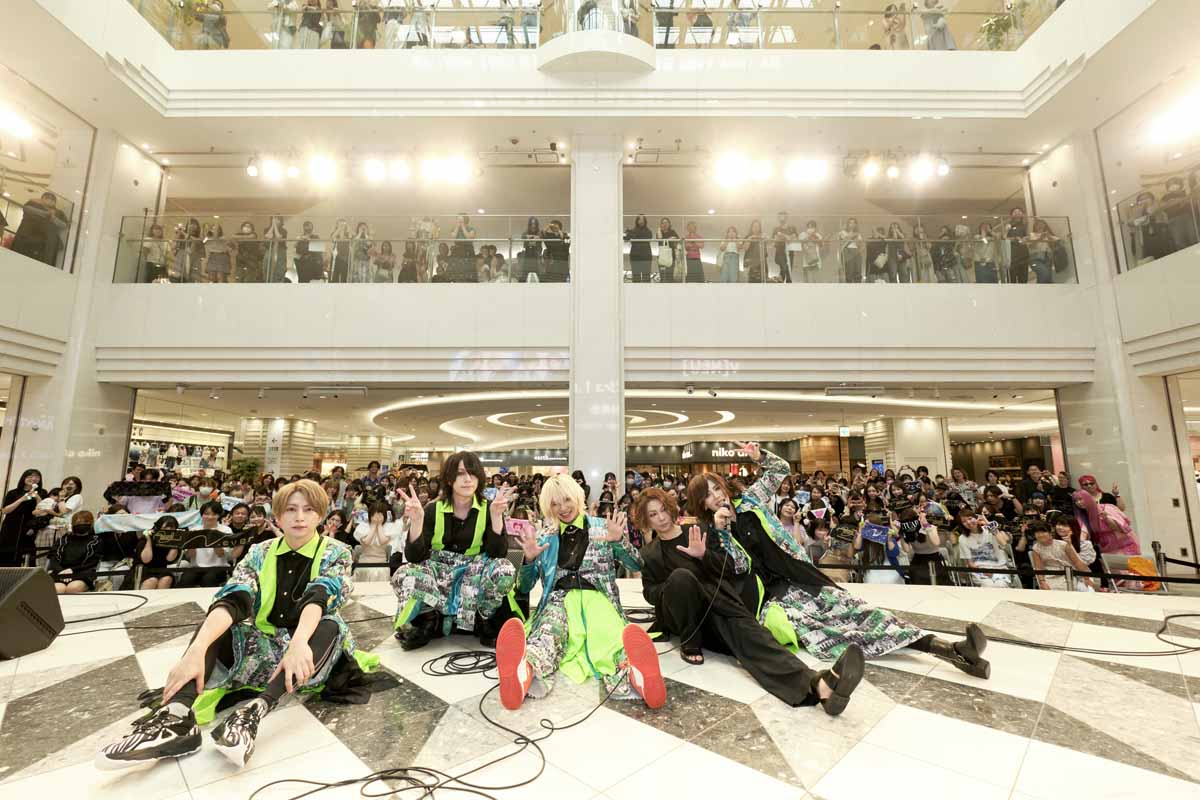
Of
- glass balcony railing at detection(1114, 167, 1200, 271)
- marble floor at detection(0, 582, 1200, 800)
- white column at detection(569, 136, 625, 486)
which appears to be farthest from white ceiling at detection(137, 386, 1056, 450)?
marble floor at detection(0, 582, 1200, 800)

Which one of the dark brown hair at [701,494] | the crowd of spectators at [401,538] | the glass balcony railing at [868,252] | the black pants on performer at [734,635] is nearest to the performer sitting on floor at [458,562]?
the black pants on performer at [734,635]

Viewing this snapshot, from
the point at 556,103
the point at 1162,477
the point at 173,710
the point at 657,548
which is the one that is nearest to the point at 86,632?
the point at 173,710

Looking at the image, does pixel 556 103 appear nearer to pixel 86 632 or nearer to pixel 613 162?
pixel 613 162

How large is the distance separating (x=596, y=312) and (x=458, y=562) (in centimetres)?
607

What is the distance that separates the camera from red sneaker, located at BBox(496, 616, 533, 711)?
7.75 feet

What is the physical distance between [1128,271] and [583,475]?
29.9ft

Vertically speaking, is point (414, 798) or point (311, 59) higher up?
point (311, 59)

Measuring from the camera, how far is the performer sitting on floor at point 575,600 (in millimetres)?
2635

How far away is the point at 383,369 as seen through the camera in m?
8.94

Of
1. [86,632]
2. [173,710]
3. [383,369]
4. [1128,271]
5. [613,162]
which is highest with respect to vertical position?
[613,162]

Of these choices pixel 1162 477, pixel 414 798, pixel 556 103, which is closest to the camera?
pixel 414 798

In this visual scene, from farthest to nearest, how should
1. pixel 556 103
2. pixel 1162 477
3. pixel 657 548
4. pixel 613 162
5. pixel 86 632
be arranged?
pixel 613 162, pixel 556 103, pixel 1162 477, pixel 86 632, pixel 657 548

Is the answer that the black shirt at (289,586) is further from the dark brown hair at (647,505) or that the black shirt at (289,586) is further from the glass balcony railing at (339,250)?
the glass balcony railing at (339,250)

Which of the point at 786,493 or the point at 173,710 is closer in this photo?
the point at 173,710
